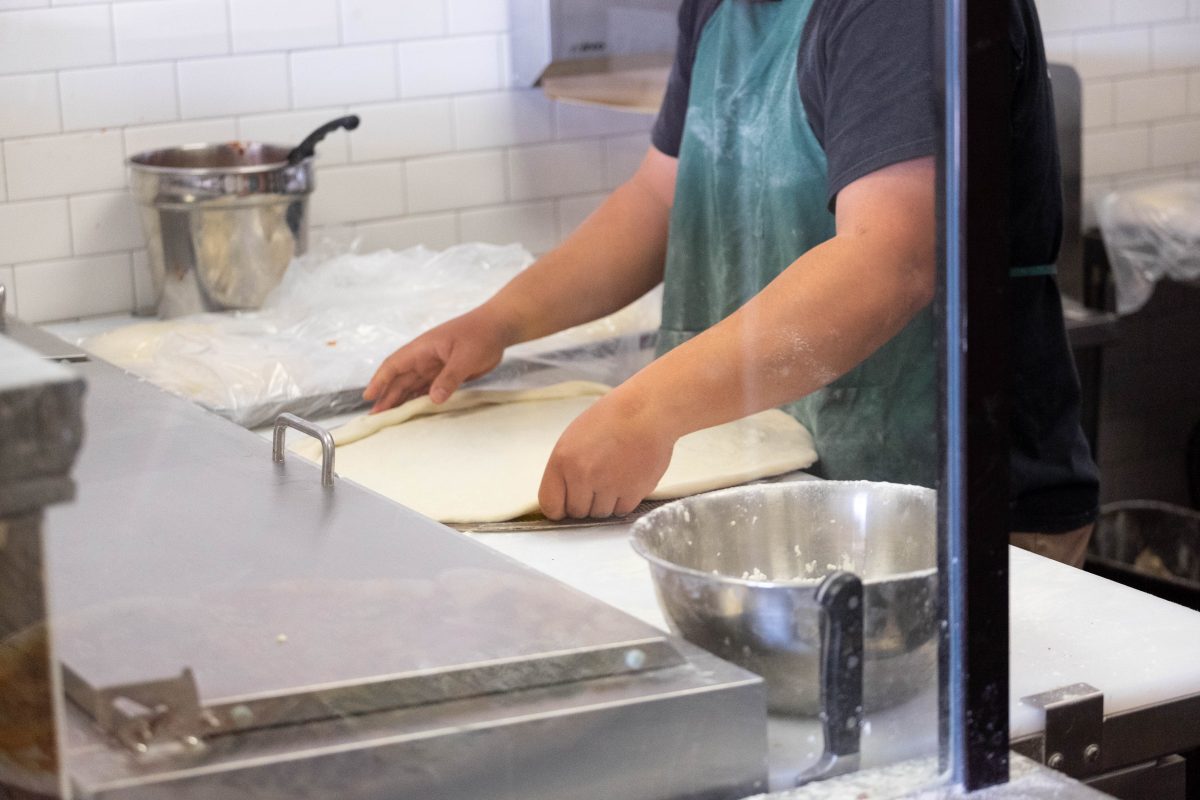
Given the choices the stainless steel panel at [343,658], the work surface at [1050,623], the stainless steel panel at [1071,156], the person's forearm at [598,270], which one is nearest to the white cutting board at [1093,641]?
the work surface at [1050,623]

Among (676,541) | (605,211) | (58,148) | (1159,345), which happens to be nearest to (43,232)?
(58,148)

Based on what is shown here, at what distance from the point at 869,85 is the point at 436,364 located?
0.34 metres

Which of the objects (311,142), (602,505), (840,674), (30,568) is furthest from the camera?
(311,142)

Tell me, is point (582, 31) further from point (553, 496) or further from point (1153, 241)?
point (1153, 241)

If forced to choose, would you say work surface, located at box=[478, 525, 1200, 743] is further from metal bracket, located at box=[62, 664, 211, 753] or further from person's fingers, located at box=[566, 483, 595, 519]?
metal bracket, located at box=[62, 664, 211, 753]

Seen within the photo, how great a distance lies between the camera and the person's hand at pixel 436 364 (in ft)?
3.02

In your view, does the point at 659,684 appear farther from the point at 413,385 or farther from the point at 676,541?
the point at 413,385

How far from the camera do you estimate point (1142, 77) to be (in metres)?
2.56

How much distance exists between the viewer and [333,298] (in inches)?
39.2

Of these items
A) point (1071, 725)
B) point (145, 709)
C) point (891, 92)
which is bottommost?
point (1071, 725)

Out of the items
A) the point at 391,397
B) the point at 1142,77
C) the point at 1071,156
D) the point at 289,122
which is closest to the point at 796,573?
the point at 391,397

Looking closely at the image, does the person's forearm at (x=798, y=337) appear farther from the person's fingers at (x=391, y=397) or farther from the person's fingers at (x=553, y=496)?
the person's fingers at (x=391, y=397)

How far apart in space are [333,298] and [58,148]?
0.68ft

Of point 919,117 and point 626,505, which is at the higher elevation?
point 919,117
